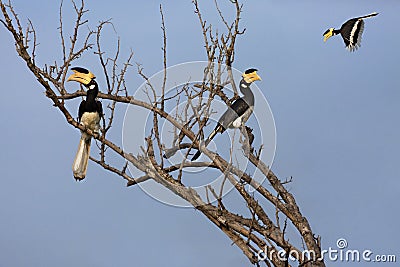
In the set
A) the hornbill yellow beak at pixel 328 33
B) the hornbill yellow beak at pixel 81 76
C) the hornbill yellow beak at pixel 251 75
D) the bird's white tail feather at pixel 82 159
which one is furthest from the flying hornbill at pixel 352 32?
the bird's white tail feather at pixel 82 159

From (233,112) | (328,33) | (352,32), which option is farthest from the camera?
(328,33)

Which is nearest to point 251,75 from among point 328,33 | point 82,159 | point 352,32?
point 328,33

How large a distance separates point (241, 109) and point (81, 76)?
4.22ft

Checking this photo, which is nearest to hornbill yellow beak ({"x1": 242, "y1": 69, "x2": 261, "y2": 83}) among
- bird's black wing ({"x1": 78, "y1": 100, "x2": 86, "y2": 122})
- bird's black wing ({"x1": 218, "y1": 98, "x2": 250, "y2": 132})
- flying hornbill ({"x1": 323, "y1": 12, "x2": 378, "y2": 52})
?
bird's black wing ({"x1": 218, "y1": 98, "x2": 250, "y2": 132})

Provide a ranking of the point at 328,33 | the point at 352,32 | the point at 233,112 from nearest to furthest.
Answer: the point at 233,112 → the point at 352,32 → the point at 328,33

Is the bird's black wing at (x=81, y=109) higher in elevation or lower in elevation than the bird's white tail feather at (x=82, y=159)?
higher

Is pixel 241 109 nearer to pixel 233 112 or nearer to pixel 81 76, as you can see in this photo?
pixel 233 112

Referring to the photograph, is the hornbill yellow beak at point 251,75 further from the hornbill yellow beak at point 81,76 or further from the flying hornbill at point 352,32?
the hornbill yellow beak at point 81,76

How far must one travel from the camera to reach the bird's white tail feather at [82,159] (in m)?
5.02

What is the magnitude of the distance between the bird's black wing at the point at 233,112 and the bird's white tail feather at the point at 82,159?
43.1 inches

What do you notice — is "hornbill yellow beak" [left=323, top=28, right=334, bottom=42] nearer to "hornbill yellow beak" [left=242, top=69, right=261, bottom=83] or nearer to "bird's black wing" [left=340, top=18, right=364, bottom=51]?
"bird's black wing" [left=340, top=18, right=364, bottom=51]

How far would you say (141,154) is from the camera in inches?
166

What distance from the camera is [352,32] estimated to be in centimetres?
521

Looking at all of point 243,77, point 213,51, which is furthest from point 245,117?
point 213,51
